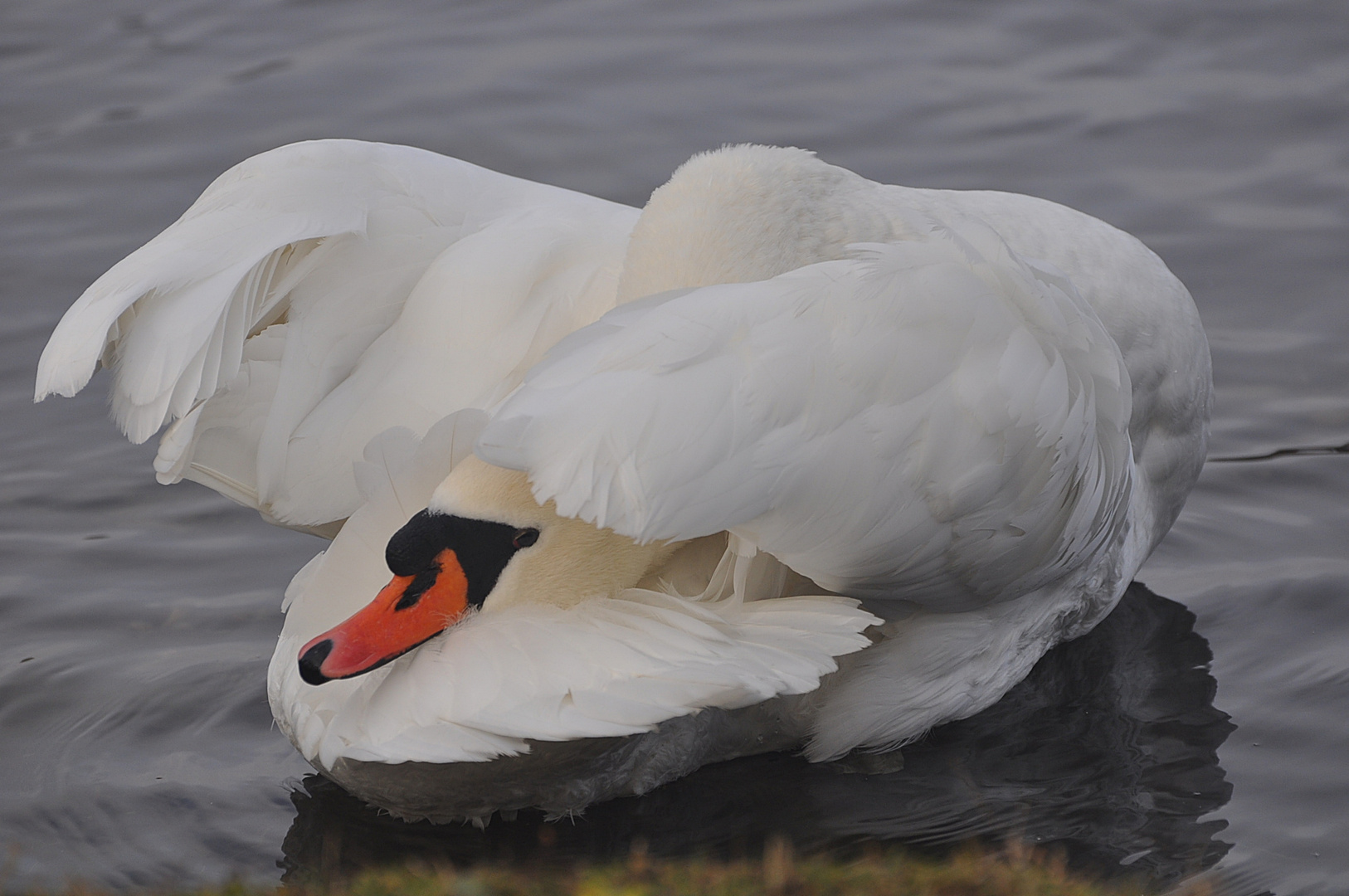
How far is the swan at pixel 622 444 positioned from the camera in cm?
353

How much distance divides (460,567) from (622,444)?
694 millimetres

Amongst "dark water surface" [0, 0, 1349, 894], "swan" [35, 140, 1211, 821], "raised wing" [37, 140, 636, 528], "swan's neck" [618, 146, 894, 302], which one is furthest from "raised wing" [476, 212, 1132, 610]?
"raised wing" [37, 140, 636, 528]

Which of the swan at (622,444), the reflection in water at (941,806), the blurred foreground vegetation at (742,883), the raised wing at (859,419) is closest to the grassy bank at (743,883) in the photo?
the blurred foreground vegetation at (742,883)

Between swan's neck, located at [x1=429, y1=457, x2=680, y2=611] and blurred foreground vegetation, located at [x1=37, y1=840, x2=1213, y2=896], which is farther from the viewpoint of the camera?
→ swan's neck, located at [x1=429, y1=457, x2=680, y2=611]

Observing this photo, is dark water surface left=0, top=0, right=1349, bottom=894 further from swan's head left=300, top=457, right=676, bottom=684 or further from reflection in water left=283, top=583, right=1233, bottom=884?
swan's head left=300, top=457, right=676, bottom=684

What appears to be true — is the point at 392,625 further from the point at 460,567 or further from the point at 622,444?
the point at 622,444

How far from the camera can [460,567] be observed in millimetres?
3805

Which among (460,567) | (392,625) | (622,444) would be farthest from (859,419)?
(392,625)

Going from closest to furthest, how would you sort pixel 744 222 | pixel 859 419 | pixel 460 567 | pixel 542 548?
pixel 859 419 < pixel 460 567 < pixel 542 548 < pixel 744 222

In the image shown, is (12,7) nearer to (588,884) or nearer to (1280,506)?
(1280,506)

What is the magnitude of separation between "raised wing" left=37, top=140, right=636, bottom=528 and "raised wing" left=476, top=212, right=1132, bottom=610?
90 cm

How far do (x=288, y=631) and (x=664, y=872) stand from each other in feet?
4.37

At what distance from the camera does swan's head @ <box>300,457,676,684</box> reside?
3713mm

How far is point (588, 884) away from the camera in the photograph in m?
3.20
